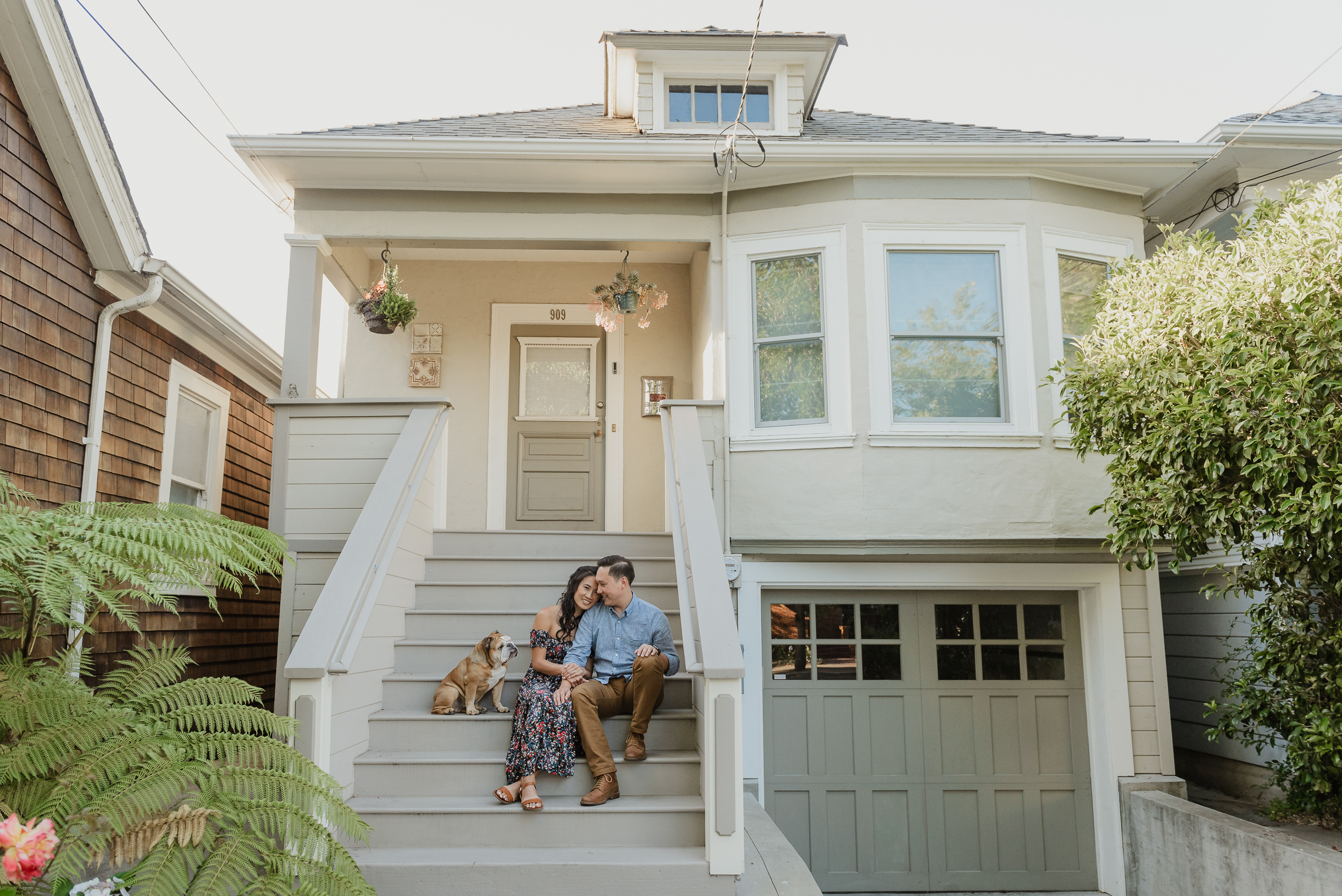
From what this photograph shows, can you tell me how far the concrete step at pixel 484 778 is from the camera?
168 inches

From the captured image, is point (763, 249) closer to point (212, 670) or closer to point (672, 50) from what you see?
point (672, 50)

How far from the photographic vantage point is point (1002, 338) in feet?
19.7

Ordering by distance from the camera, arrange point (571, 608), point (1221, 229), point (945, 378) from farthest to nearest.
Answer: point (1221, 229)
point (945, 378)
point (571, 608)

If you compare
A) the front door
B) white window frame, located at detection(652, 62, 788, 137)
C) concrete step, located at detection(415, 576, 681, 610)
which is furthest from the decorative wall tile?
white window frame, located at detection(652, 62, 788, 137)

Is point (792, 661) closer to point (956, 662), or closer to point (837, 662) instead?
point (837, 662)

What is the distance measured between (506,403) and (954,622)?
392 centimetres

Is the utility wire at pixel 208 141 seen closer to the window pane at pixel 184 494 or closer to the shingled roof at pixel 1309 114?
the window pane at pixel 184 494

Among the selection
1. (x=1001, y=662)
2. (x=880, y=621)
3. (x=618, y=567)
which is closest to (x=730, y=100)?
(x=880, y=621)

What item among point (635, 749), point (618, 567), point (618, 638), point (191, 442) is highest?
point (191, 442)

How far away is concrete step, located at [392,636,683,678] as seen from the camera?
516cm

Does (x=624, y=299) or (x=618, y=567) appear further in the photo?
(x=624, y=299)

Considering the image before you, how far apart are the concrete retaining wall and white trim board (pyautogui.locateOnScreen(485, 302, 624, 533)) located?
4204 millimetres

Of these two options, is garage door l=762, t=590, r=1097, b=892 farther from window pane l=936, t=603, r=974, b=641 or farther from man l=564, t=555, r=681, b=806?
man l=564, t=555, r=681, b=806

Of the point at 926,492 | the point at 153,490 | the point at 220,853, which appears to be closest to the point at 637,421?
the point at 926,492
